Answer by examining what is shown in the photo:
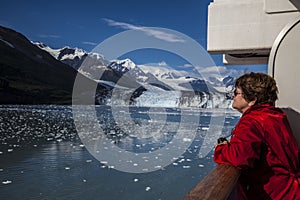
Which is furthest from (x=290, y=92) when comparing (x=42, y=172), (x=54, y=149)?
(x=54, y=149)

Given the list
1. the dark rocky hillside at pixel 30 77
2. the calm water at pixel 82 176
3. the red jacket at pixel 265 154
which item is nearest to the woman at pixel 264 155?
the red jacket at pixel 265 154

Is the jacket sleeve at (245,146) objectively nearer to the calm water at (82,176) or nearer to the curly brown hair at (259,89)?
A: the curly brown hair at (259,89)

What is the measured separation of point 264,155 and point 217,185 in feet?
1.02

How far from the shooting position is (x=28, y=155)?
9898 millimetres

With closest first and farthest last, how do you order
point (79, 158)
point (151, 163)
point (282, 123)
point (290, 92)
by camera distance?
point (282, 123) → point (290, 92) → point (151, 163) → point (79, 158)

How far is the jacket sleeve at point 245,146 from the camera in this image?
0.98 m

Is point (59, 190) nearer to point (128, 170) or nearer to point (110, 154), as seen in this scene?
point (128, 170)

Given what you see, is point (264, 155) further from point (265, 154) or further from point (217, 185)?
point (217, 185)

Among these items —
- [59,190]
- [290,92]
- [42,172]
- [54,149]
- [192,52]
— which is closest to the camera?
[290,92]

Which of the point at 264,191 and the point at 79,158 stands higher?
the point at 264,191

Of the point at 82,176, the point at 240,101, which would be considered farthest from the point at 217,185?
the point at 82,176

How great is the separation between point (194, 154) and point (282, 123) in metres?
9.31

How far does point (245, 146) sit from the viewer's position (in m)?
0.98

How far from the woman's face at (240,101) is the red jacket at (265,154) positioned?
3.4 inches
